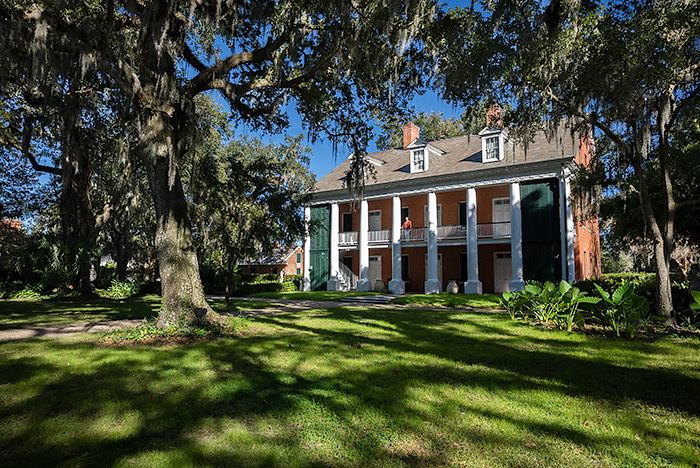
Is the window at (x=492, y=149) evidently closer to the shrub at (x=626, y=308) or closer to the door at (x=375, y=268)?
the door at (x=375, y=268)

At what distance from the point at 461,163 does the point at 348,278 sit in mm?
9394

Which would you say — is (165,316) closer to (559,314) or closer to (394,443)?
(394,443)

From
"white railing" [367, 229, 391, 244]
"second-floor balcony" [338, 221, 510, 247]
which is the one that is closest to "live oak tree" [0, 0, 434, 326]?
"second-floor balcony" [338, 221, 510, 247]

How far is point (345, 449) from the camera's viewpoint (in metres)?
2.91

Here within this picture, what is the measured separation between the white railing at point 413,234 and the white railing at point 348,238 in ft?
10.3

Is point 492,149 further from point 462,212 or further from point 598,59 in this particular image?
point 598,59

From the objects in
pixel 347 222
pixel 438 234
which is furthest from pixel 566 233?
pixel 347 222

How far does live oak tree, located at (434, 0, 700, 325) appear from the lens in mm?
7625

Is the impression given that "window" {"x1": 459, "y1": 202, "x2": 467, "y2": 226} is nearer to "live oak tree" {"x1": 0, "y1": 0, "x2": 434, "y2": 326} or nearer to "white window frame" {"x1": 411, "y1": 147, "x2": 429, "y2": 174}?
"white window frame" {"x1": 411, "y1": 147, "x2": 429, "y2": 174}

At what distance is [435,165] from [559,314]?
1440 centimetres

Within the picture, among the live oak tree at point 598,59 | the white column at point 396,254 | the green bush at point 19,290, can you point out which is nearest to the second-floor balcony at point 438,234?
the white column at point 396,254

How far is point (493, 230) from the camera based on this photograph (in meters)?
19.8

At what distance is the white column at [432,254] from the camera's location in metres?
20.0

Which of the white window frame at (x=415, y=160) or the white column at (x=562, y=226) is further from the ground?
the white window frame at (x=415, y=160)
